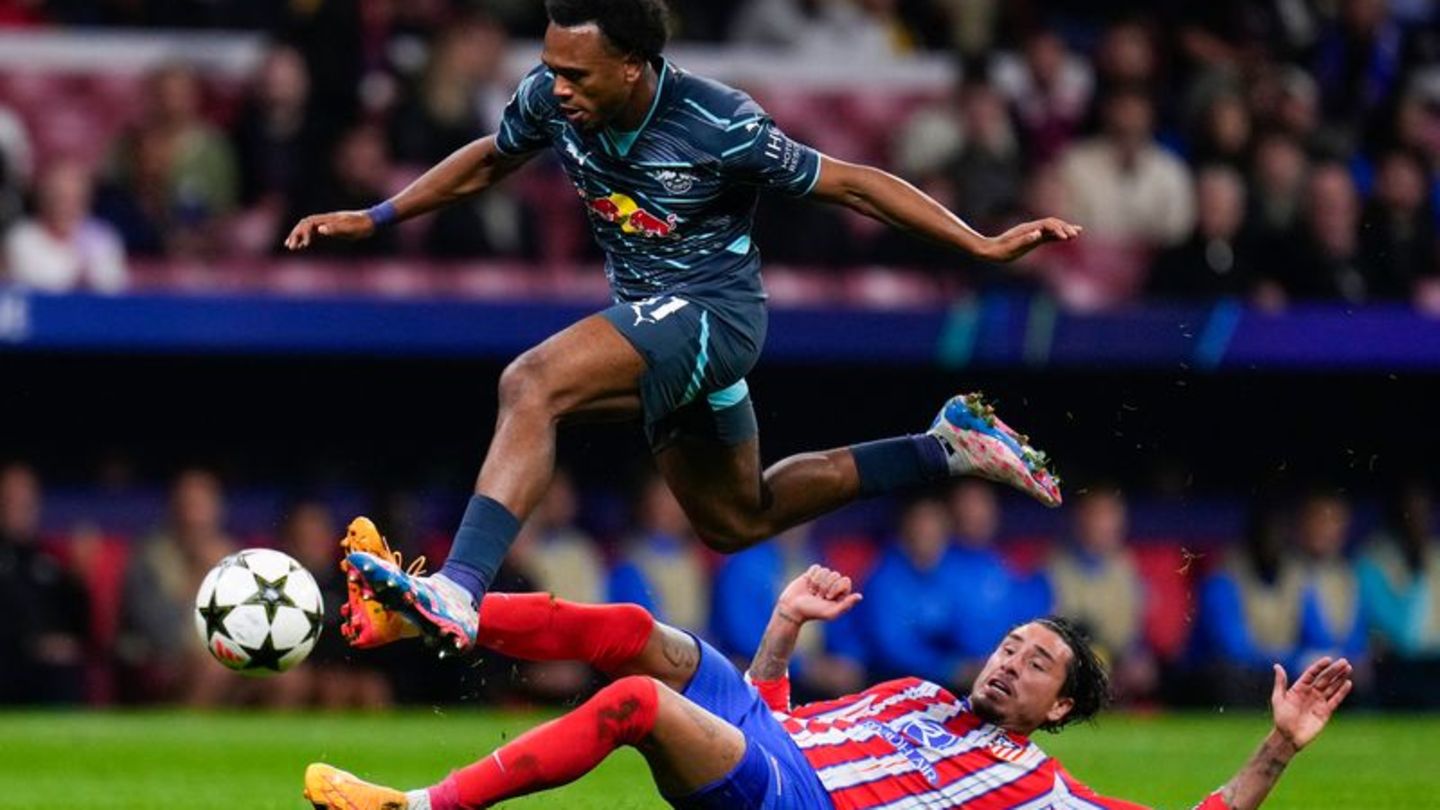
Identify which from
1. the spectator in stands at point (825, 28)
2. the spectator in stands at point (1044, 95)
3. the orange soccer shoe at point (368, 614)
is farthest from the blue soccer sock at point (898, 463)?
the spectator in stands at point (825, 28)

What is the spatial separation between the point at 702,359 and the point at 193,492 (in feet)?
24.0

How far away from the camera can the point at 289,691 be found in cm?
1487

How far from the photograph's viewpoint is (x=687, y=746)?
22.2ft

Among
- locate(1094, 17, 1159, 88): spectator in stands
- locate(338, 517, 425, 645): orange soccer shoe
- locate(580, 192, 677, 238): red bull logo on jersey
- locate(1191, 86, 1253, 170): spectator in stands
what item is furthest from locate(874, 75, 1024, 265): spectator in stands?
locate(338, 517, 425, 645): orange soccer shoe

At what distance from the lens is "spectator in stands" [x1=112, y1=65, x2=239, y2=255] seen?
14492 mm

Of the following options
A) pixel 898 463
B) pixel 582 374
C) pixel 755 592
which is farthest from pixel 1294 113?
pixel 582 374

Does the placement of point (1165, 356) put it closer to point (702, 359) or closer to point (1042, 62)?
point (1042, 62)

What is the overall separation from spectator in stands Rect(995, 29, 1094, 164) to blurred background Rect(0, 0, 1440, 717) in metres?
0.03

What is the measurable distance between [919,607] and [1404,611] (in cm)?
324

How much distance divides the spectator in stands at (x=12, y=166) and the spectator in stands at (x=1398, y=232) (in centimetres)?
790

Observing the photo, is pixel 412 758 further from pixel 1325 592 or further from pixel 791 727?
pixel 1325 592

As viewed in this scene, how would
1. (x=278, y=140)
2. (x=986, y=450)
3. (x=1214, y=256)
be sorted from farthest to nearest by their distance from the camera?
(x=1214, y=256), (x=278, y=140), (x=986, y=450)

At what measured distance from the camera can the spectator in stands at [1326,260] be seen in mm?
15719

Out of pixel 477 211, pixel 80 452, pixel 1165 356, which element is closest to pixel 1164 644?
pixel 1165 356
